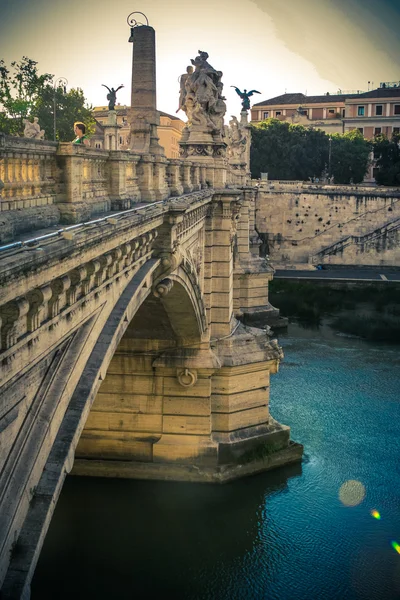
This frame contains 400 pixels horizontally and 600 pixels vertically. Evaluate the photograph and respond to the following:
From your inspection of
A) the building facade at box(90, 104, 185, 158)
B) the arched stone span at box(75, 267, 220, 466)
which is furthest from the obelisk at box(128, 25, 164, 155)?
the building facade at box(90, 104, 185, 158)

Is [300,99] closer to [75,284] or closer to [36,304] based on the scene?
[75,284]

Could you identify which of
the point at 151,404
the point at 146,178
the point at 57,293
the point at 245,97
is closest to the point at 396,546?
the point at 151,404

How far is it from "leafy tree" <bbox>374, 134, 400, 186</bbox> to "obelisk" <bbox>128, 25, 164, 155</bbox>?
4783 centimetres

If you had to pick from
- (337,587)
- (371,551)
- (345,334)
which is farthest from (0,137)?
(345,334)

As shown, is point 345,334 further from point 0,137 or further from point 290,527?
point 0,137

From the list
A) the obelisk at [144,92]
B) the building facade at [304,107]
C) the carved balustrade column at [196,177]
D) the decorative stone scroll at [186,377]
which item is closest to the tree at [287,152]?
the building facade at [304,107]

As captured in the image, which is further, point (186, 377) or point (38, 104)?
point (38, 104)

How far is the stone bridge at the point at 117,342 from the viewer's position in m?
5.53

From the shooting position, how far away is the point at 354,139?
203 feet

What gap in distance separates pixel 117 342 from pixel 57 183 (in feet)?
6.28

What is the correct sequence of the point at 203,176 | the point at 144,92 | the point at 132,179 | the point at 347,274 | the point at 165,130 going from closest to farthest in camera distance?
the point at 132,179
the point at 144,92
the point at 203,176
the point at 347,274
the point at 165,130

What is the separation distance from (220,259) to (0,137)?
472 inches

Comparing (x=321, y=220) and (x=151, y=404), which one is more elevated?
(x=321, y=220)

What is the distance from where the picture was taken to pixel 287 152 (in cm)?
6031
